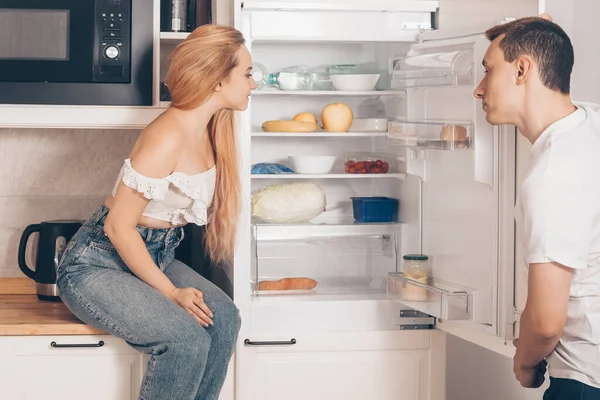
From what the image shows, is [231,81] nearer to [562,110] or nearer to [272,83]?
[272,83]

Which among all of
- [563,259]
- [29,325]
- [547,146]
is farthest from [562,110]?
[29,325]

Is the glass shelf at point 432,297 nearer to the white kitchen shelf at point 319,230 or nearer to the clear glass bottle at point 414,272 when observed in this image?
the clear glass bottle at point 414,272

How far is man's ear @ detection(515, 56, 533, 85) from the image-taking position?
172cm

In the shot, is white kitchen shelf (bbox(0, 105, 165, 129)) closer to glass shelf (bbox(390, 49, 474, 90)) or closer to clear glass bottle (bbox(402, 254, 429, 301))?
glass shelf (bbox(390, 49, 474, 90))

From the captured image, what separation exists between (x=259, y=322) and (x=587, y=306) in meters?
1.07

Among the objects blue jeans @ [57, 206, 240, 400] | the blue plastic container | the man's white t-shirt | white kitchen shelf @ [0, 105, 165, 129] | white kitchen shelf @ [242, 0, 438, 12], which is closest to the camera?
the man's white t-shirt

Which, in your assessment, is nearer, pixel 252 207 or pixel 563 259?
pixel 563 259

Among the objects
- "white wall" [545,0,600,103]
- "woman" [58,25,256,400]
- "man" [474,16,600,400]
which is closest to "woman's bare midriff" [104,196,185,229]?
"woman" [58,25,256,400]

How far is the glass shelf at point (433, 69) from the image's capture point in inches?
82.3

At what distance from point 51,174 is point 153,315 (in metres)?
1.00

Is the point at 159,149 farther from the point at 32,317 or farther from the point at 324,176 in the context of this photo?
the point at 32,317

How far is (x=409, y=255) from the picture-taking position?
2.41 meters

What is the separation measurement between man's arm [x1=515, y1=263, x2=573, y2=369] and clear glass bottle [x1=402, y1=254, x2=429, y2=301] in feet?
2.13

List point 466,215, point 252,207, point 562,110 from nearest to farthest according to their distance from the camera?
point 562,110 < point 466,215 < point 252,207
